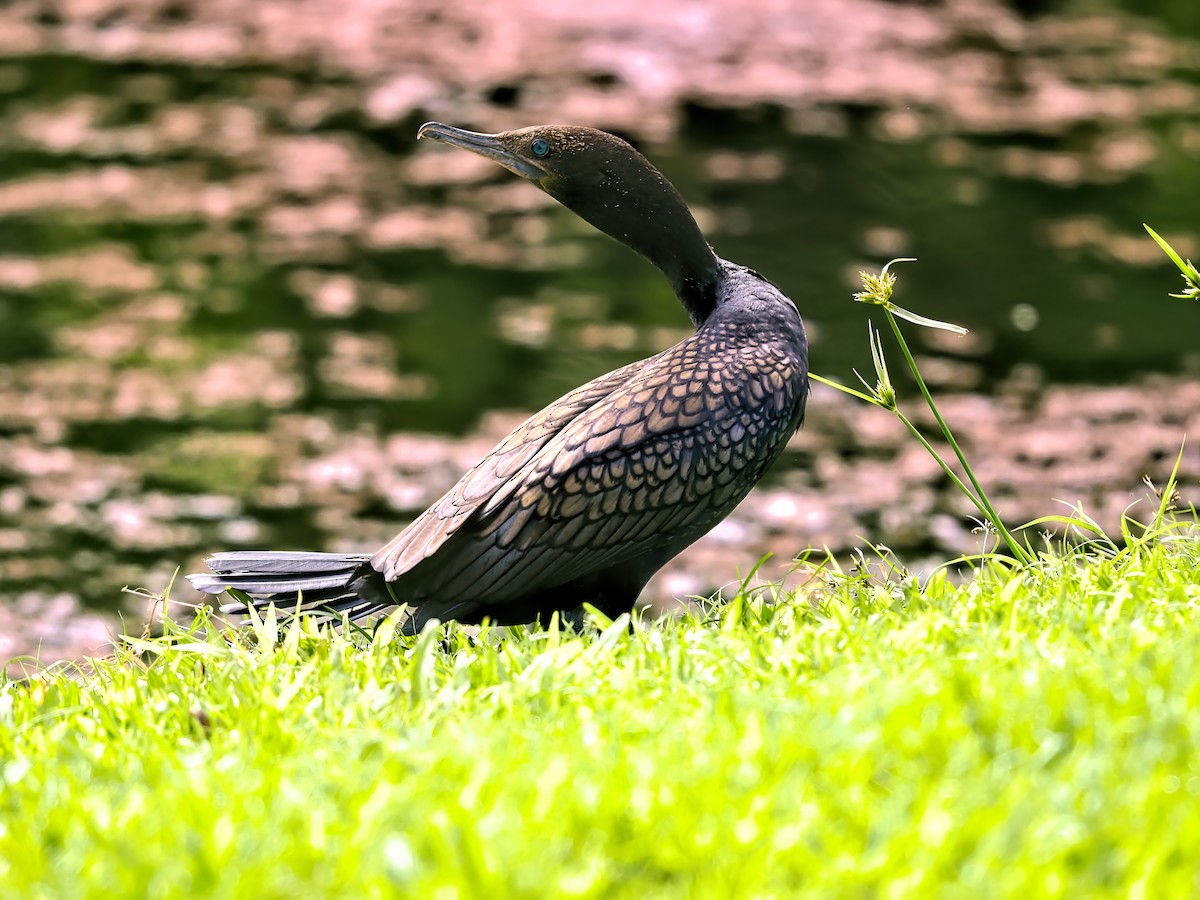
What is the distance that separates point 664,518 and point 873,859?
1.47 metres

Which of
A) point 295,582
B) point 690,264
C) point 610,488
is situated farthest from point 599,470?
point 295,582

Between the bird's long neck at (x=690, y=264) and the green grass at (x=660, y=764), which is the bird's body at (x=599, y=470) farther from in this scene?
the green grass at (x=660, y=764)

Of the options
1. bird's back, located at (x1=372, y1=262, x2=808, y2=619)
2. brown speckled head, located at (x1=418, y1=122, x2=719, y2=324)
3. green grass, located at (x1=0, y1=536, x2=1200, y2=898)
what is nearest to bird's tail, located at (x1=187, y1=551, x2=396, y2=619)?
bird's back, located at (x1=372, y1=262, x2=808, y2=619)

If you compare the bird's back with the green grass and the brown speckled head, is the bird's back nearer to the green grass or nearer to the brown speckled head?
the green grass

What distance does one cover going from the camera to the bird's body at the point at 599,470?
3527mm

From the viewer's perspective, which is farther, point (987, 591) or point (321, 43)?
point (321, 43)

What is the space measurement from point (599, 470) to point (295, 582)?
0.93 metres

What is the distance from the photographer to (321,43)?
49.9 ft

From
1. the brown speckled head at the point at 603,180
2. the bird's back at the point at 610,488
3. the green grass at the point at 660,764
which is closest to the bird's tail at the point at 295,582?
the bird's back at the point at 610,488

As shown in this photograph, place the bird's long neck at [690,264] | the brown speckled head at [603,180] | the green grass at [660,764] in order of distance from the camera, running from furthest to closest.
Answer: the bird's long neck at [690,264] < the brown speckled head at [603,180] < the green grass at [660,764]

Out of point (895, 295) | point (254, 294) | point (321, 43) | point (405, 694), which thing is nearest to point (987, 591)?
point (405, 694)

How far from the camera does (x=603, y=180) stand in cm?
384

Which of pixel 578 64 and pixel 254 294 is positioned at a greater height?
pixel 578 64

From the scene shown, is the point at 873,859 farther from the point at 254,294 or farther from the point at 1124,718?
the point at 254,294
